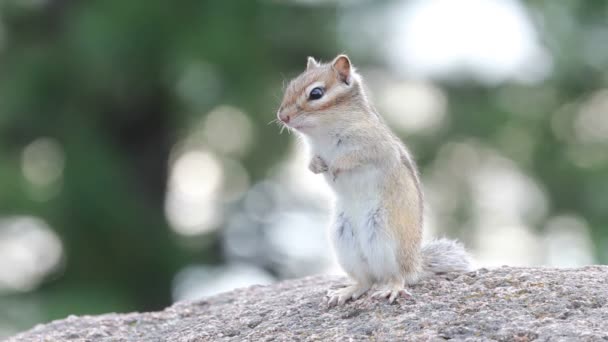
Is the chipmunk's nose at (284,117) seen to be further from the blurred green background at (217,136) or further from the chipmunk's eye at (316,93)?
the blurred green background at (217,136)

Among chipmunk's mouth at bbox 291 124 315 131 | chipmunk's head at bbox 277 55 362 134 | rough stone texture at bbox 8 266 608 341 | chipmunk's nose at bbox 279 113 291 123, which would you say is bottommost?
rough stone texture at bbox 8 266 608 341

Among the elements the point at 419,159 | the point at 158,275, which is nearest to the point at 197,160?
the point at 158,275

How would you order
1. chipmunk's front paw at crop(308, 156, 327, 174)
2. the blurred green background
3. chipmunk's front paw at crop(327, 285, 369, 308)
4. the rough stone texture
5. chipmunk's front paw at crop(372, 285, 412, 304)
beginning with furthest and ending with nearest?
the blurred green background
chipmunk's front paw at crop(308, 156, 327, 174)
chipmunk's front paw at crop(327, 285, 369, 308)
chipmunk's front paw at crop(372, 285, 412, 304)
the rough stone texture

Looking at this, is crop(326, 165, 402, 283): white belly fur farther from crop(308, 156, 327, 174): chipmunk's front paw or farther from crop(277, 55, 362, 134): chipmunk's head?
crop(277, 55, 362, 134): chipmunk's head

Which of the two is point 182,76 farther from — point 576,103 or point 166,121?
point 576,103

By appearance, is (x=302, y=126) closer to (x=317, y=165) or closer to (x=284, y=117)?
(x=284, y=117)

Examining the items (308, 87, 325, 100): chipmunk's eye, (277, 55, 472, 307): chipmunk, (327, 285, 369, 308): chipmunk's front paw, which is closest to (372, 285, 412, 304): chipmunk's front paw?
(277, 55, 472, 307): chipmunk

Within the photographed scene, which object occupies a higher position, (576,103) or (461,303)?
(576,103)
